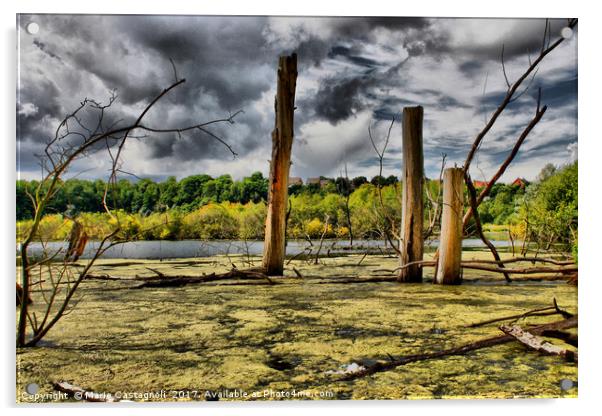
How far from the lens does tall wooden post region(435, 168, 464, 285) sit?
3.81m

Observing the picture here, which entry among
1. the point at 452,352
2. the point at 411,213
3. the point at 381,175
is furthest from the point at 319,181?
the point at 452,352

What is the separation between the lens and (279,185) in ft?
13.6

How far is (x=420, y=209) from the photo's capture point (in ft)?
13.2

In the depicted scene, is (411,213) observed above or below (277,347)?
above

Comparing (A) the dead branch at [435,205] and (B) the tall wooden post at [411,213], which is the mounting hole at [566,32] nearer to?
(A) the dead branch at [435,205]

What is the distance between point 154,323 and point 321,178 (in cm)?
153

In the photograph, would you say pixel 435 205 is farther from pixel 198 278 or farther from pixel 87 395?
pixel 87 395

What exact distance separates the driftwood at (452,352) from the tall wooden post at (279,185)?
73.6 inches

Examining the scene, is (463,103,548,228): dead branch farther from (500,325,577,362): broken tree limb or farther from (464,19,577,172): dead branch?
(500,325,577,362): broken tree limb

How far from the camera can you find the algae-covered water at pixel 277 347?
2371 millimetres

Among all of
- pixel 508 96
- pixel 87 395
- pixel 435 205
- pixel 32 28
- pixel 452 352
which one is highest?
pixel 32 28

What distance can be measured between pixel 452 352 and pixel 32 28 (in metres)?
2.81

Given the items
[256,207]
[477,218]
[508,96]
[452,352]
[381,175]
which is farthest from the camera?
[256,207]

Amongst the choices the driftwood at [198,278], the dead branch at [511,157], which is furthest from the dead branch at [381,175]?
the driftwood at [198,278]
